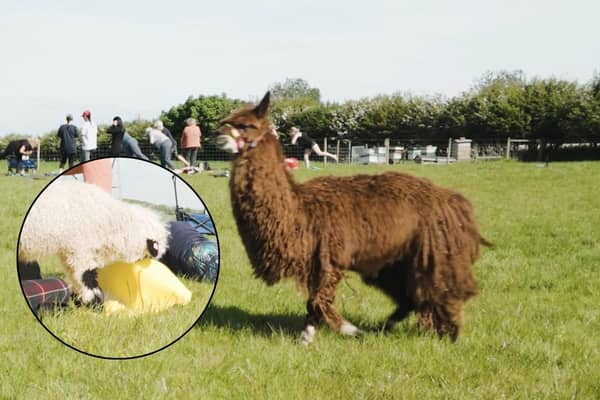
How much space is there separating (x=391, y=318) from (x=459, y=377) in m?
1.28

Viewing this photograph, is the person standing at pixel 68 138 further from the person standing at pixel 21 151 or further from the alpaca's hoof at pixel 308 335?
the alpaca's hoof at pixel 308 335

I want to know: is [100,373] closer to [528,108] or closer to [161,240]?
[161,240]

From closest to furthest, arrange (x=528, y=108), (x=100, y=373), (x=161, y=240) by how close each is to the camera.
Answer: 1. (x=161, y=240)
2. (x=100, y=373)
3. (x=528, y=108)

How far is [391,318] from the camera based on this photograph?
19.8 feet

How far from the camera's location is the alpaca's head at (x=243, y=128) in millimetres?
4961

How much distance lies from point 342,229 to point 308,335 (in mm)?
937

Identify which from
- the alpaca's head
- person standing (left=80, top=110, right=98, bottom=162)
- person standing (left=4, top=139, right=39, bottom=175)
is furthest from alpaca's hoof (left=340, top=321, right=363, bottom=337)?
person standing (left=4, top=139, right=39, bottom=175)

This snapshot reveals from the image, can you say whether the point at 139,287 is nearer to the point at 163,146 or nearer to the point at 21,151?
the point at 163,146

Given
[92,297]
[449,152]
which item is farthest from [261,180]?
[449,152]

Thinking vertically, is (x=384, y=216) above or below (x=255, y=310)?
above

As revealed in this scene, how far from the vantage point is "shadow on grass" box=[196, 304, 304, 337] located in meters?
5.85

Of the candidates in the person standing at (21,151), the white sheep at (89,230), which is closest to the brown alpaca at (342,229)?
the white sheep at (89,230)

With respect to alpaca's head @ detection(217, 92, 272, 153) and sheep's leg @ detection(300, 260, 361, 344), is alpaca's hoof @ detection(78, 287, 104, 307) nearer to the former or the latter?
alpaca's head @ detection(217, 92, 272, 153)

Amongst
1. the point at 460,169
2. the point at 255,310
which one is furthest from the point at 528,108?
the point at 255,310
